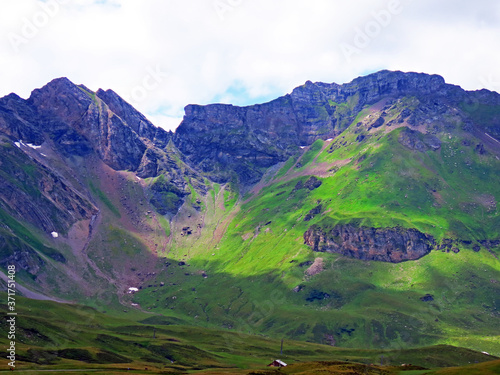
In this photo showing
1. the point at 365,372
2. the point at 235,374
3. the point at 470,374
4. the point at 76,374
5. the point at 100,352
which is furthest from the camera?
the point at 100,352

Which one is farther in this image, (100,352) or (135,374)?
(100,352)

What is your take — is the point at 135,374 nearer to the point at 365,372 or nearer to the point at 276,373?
the point at 276,373

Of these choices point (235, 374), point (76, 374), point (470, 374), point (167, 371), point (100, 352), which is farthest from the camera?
point (100, 352)

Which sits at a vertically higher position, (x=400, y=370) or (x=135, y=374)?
(x=400, y=370)

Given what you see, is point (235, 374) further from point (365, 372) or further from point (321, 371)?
point (365, 372)

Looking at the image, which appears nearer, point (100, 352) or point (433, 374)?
point (433, 374)

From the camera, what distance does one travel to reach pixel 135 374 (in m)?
154

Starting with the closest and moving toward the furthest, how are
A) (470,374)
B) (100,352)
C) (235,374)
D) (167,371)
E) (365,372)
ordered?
(470,374)
(365,372)
(235,374)
(167,371)
(100,352)

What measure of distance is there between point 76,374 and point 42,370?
421 inches

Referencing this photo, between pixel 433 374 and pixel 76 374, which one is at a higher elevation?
pixel 433 374

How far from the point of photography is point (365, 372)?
136 metres

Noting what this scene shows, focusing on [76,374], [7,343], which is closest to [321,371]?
[76,374]

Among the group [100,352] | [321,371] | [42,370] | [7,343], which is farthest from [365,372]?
[7,343]

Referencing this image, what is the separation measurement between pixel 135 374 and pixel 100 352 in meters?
47.4
